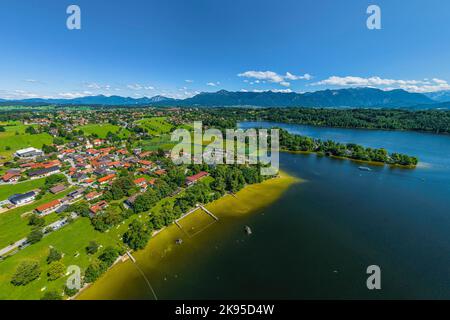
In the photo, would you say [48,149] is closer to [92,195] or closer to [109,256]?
[92,195]

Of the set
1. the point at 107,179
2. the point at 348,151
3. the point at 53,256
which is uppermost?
the point at 348,151

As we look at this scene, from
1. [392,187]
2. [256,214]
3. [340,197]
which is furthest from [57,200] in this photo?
[392,187]

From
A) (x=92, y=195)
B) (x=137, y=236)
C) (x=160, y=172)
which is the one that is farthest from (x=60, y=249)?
(x=160, y=172)

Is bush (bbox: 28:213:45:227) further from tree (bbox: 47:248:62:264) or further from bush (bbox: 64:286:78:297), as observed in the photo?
bush (bbox: 64:286:78:297)

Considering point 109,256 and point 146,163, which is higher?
point 146,163

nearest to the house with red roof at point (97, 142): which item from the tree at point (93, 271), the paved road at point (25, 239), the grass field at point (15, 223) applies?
the grass field at point (15, 223)

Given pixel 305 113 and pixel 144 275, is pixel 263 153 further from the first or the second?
pixel 305 113
